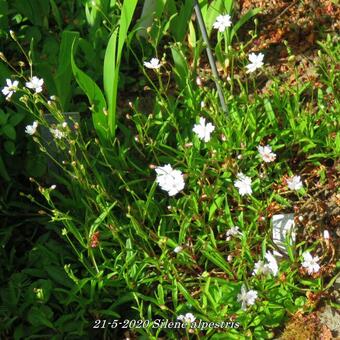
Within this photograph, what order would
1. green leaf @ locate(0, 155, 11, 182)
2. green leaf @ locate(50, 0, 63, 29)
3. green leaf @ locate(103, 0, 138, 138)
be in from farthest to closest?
green leaf @ locate(50, 0, 63, 29), green leaf @ locate(0, 155, 11, 182), green leaf @ locate(103, 0, 138, 138)

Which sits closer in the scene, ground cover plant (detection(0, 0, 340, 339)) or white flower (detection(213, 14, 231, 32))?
ground cover plant (detection(0, 0, 340, 339))

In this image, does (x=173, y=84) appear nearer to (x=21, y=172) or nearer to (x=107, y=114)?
(x=107, y=114)

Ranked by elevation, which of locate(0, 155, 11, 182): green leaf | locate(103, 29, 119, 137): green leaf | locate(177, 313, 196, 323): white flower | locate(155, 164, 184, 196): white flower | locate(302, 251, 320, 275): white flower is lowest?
locate(177, 313, 196, 323): white flower

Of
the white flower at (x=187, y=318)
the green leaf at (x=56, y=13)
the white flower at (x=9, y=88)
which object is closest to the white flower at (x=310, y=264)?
the white flower at (x=187, y=318)

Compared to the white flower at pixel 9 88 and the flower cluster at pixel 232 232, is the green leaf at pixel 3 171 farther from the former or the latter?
the flower cluster at pixel 232 232

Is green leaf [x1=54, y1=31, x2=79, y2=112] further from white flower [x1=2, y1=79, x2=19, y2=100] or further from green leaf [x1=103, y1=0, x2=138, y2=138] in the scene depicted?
white flower [x1=2, y1=79, x2=19, y2=100]

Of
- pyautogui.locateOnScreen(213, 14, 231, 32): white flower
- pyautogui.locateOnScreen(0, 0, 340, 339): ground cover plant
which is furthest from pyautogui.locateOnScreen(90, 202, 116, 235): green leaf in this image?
pyautogui.locateOnScreen(213, 14, 231, 32): white flower

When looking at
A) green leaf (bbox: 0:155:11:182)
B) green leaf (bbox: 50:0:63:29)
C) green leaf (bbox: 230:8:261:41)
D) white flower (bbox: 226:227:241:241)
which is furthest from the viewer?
green leaf (bbox: 50:0:63:29)

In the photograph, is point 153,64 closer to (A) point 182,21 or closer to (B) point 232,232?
(A) point 182,21
